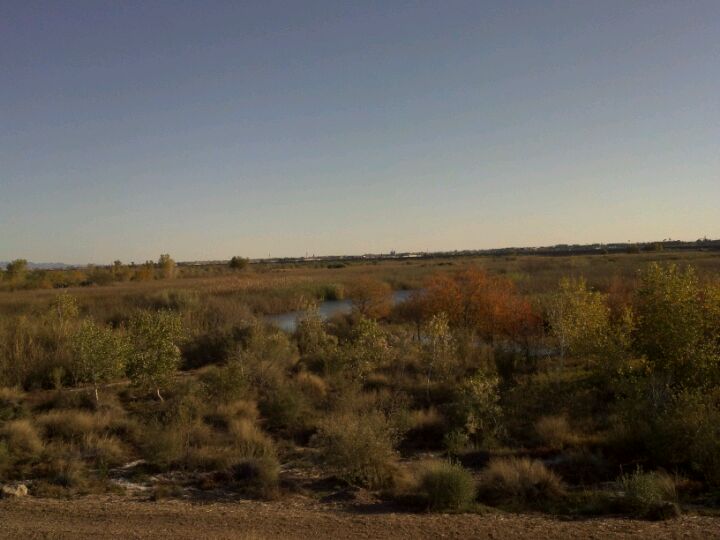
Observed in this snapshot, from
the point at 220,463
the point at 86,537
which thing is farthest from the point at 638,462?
the point at 86,537

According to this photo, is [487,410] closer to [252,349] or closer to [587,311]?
[587,311]

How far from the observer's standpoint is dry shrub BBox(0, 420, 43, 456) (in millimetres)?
11914

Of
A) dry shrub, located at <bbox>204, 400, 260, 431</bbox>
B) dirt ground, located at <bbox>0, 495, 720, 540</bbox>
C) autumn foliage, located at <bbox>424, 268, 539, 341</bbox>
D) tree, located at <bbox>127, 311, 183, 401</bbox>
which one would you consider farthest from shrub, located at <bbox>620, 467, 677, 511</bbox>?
autumn foliage, located at <bbox>424, 268, 539, 341</bbox>

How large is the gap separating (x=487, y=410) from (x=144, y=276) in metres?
67.6

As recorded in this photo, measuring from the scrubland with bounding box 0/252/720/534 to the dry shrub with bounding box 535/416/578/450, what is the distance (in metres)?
0.04

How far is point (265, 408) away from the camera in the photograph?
1543cm

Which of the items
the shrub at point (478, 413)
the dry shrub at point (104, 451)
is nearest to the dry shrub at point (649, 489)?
the shrub at point (478, 413)

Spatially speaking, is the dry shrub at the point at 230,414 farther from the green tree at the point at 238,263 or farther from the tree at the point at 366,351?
the green tree at the point at 238,263

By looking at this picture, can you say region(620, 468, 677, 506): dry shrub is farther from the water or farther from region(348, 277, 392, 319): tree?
the water

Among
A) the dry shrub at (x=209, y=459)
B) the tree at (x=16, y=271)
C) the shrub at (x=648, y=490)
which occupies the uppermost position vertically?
the tree at (x=16, y=271)

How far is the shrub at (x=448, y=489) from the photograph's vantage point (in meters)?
8.99

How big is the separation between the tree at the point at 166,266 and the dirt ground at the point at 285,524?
7257 centimetres

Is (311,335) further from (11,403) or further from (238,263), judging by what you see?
(238,263)

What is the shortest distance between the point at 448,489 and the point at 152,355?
10449mm
